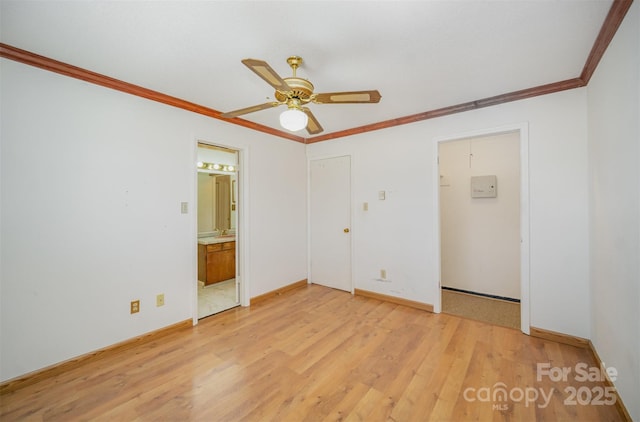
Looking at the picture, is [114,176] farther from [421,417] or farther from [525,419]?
[525,419]

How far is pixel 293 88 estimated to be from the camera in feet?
5.83

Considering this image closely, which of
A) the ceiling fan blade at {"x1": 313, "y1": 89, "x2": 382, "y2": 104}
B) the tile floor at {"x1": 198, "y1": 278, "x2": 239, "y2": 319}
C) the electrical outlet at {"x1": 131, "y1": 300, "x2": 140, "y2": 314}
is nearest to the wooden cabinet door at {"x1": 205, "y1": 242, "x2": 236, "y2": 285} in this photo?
the tile floor at {"x1": 198, "y1": 278, "x2": 239, "y2": 319}

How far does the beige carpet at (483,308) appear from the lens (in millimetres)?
2881

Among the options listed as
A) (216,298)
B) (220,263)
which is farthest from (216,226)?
(216,298)

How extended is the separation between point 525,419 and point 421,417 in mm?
621

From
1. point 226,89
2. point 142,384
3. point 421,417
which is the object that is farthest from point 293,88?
point 142,384

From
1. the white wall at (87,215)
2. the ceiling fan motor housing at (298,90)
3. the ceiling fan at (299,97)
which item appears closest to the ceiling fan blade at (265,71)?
the ceiling fan at (299,97)

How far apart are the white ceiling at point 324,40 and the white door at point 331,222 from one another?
1675 millimetres

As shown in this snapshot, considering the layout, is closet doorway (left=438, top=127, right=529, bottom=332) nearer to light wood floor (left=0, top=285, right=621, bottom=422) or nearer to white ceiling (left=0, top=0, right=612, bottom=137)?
light wood floor (left=0, top=285, right=621, bottom=422)

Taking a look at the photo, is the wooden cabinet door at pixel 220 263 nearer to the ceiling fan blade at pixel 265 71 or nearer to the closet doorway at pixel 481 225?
the ceiling fan blade at pixel 265 71

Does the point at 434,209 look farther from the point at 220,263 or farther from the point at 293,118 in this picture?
the point at 220,263

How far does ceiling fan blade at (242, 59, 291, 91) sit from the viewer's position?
4.41 feet

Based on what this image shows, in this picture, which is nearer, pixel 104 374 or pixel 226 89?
pixel 104 374

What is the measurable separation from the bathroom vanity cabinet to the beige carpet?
3.40 meters
